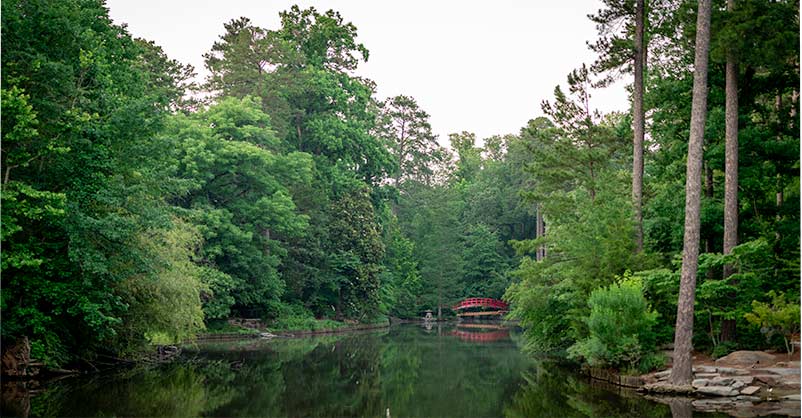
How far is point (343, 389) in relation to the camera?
16906mm

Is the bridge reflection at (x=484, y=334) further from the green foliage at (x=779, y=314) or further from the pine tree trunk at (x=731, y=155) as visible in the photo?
the green foliage at (x=779, y=314)

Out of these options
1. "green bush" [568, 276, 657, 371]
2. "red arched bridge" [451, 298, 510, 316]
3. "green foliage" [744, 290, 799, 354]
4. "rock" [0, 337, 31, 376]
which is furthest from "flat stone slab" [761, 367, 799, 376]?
"red arched bridge" [451, 298, 510, 316]

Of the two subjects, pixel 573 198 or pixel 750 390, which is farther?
pixel 573 198

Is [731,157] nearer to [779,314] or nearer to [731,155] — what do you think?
[731,155]

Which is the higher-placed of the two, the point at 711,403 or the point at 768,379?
the point at 768,379

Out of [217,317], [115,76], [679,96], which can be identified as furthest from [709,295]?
[217,317]

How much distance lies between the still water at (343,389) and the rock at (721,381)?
5.22ft

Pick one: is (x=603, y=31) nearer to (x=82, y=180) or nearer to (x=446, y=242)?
(x=82, y=180)

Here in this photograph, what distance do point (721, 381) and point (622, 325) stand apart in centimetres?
282

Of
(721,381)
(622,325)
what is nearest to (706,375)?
(721,381)

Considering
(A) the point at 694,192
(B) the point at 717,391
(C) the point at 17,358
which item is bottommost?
(B) the point at 717,391

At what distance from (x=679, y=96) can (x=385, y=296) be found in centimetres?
3308

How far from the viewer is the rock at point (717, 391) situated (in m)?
14.2

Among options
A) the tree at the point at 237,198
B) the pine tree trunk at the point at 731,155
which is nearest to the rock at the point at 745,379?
the pine tree trunk at the point at 731,155
